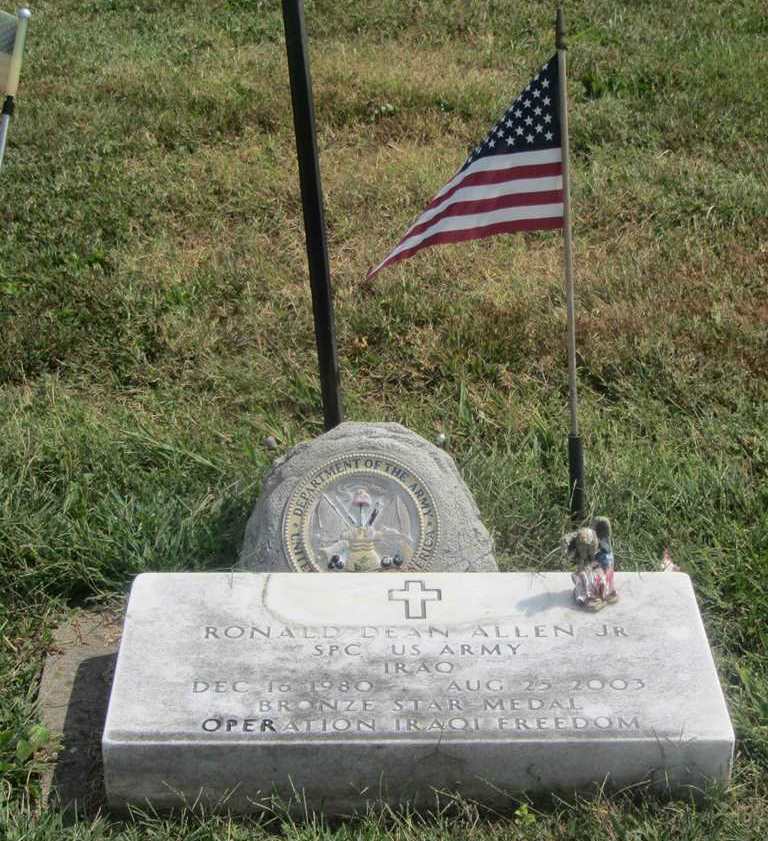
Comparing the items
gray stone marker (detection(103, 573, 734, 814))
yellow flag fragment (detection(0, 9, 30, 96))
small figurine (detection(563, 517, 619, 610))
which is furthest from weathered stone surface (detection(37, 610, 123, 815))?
yellow flag fragment (detection(0, 9, 30, 96))

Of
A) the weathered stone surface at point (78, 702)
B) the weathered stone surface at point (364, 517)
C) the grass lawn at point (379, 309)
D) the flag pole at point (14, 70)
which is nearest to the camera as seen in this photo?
the weathered stone surface at point (78, 702)

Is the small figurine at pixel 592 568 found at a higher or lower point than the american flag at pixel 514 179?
lower

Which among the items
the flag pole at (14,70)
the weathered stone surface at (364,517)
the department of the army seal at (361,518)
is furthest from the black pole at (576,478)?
the flag pole at (14,70)

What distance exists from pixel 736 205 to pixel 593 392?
2.02 m

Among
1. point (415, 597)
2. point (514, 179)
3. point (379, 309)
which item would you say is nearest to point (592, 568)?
point (415, 597)

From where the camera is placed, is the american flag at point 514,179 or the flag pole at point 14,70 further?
the flag pole at point 14,70

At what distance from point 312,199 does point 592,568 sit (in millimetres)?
1576

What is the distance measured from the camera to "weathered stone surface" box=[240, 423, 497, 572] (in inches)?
171

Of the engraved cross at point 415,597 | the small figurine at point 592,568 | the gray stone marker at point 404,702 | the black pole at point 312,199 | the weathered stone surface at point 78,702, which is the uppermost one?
the black pole at point 312,199

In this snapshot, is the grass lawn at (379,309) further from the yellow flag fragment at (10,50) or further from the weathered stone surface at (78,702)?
the yellow flag fragment at (10,50)

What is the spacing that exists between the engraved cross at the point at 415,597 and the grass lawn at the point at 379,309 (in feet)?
2.01

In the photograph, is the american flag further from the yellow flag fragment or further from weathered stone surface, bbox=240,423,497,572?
the yellow flag fragment

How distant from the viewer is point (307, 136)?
4.47 m

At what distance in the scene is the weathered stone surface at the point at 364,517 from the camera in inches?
171
